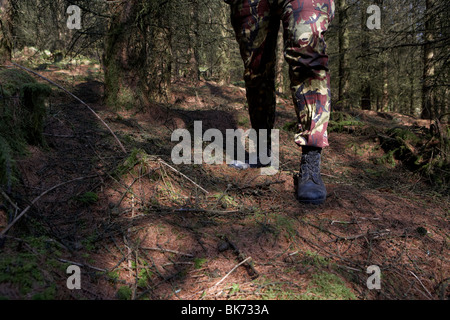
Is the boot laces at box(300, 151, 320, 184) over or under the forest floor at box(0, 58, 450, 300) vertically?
over

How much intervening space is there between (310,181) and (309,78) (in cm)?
74

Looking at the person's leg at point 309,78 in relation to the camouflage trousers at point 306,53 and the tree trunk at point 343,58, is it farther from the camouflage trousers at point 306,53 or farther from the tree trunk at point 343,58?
the tree trunk at point 343,58

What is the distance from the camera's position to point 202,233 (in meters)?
1.51

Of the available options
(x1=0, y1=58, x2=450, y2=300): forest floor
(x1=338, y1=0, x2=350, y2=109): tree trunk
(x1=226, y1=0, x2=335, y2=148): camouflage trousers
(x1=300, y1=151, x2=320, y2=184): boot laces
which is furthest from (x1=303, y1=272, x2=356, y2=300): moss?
(x1=338, y1=0, x2=350, y2=109): tree trunk

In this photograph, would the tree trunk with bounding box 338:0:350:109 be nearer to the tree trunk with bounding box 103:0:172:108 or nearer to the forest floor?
the tree trunk with bounding box 103:0:172:108

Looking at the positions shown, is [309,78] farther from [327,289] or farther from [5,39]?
[5,39]

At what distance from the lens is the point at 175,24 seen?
557cm

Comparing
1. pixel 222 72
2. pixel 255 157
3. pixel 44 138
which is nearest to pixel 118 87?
pixel 44 138

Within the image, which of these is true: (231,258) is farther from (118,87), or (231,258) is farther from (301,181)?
(118,87)

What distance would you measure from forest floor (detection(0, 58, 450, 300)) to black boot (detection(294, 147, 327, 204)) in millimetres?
75

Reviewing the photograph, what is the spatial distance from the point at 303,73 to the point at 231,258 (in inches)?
55.3

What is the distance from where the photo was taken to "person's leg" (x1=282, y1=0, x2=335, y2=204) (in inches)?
78.2

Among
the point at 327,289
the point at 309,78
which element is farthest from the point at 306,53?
the point at 327,289

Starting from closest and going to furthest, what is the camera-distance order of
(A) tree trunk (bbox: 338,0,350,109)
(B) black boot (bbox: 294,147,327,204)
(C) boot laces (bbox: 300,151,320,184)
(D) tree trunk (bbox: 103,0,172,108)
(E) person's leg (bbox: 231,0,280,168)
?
1. (B) black boot (bbox: 294,147,327,204)
2. (C) boot laces (bbox: 300,151,320,184)
3. (E) person's leg (bbox: 231,0,280,168)
4. (D) tree trunk (bbox: 103,0,172,108)
5. (A) tree trunk (bbox: 338,0,350,109)
